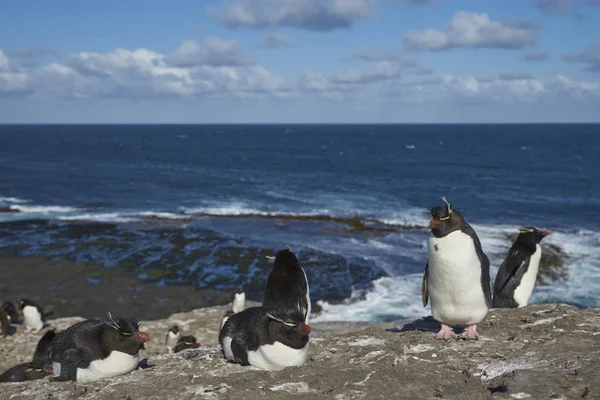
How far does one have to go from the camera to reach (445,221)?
8.66m

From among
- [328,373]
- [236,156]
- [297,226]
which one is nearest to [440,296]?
[328,373]

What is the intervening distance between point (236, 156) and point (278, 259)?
113339 mm

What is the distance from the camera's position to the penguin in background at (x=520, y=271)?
13.3 m

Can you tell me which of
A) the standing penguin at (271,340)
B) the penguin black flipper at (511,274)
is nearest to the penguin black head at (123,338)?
the standing penguin at (271,340)

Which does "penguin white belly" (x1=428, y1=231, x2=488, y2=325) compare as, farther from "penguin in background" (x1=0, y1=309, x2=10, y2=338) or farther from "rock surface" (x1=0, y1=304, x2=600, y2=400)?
"penguin in background" (x1=0, y1=309, x2=10, y2=338)

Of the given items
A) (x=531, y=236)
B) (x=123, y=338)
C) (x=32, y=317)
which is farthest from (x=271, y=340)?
(x=32, y=317)

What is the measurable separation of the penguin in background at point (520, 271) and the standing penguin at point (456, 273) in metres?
4.31

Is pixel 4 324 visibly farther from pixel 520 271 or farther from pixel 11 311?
pixel 520 271

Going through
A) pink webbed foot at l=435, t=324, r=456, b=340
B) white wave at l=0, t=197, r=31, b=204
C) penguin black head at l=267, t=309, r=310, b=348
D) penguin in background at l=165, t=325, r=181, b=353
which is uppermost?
penguin black head at l=267, t=309, r=310, b=348

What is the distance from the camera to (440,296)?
30.3 feet

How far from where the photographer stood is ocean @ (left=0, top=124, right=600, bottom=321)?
32.2 metres

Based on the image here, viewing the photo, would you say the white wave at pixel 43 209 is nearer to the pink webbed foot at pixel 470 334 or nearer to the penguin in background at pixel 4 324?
the penguin in background at pixel 4 324

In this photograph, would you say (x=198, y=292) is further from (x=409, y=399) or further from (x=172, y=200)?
(x=172, y=200)

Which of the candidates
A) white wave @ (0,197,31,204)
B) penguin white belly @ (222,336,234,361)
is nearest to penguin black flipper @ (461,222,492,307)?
penguin white belly @ (222,336,234,361)
